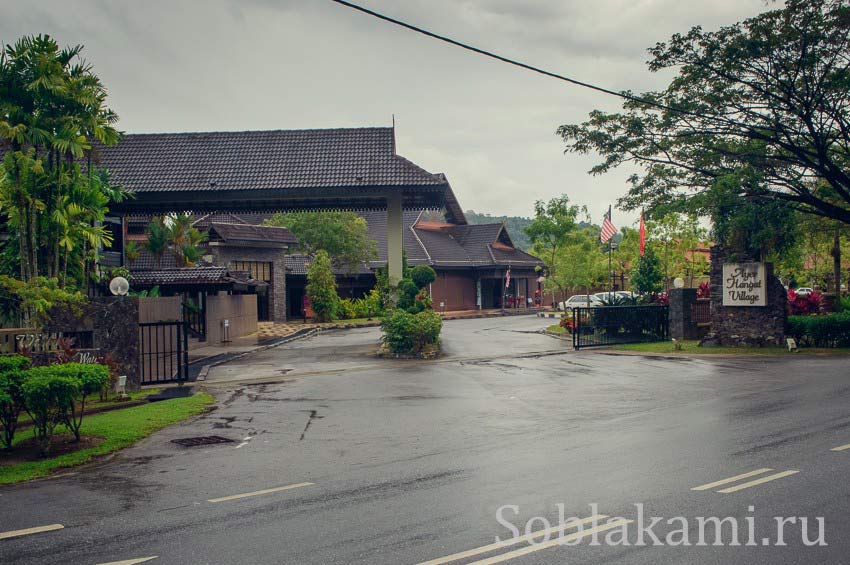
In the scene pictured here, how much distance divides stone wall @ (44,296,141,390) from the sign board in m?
19.2

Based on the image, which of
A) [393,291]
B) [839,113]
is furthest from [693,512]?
[393,291]

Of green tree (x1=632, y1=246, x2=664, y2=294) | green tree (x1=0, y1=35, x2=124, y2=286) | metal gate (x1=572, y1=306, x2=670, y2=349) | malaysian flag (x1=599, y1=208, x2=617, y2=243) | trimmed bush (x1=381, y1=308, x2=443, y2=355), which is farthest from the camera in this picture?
malaysian flag (x1=599, y1=208, x2=617, y2=243)

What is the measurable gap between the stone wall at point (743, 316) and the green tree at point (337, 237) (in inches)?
1142

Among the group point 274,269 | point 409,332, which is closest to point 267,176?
point 409,332

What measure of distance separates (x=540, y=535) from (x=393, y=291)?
22218 millimetres

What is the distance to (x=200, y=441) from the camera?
1177 cm

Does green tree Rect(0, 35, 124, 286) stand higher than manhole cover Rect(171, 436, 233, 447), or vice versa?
green tree Rect(0, 35, 124, 286)

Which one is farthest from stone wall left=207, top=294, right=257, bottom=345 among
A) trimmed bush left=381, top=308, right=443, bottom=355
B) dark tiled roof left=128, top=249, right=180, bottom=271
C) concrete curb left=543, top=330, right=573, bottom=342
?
concrete curb left=543, top=330, right=573, bottom=342

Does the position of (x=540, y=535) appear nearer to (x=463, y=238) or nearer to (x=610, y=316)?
(x=610, y=316)

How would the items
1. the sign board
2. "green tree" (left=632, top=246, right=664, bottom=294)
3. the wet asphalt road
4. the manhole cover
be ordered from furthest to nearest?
"green tree" (left=632, top=246, right=664, bottom=294)
the sign board
the manhole cover
the wet asphalt road

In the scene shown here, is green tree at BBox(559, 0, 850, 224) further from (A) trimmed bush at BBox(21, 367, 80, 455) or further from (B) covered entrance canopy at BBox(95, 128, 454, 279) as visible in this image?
(A) trimmed bush at BBox(21, 367, 80, 455)

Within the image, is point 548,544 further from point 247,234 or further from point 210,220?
point 210,220

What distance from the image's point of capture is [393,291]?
94.2 feet

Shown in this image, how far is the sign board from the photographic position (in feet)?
82.8
